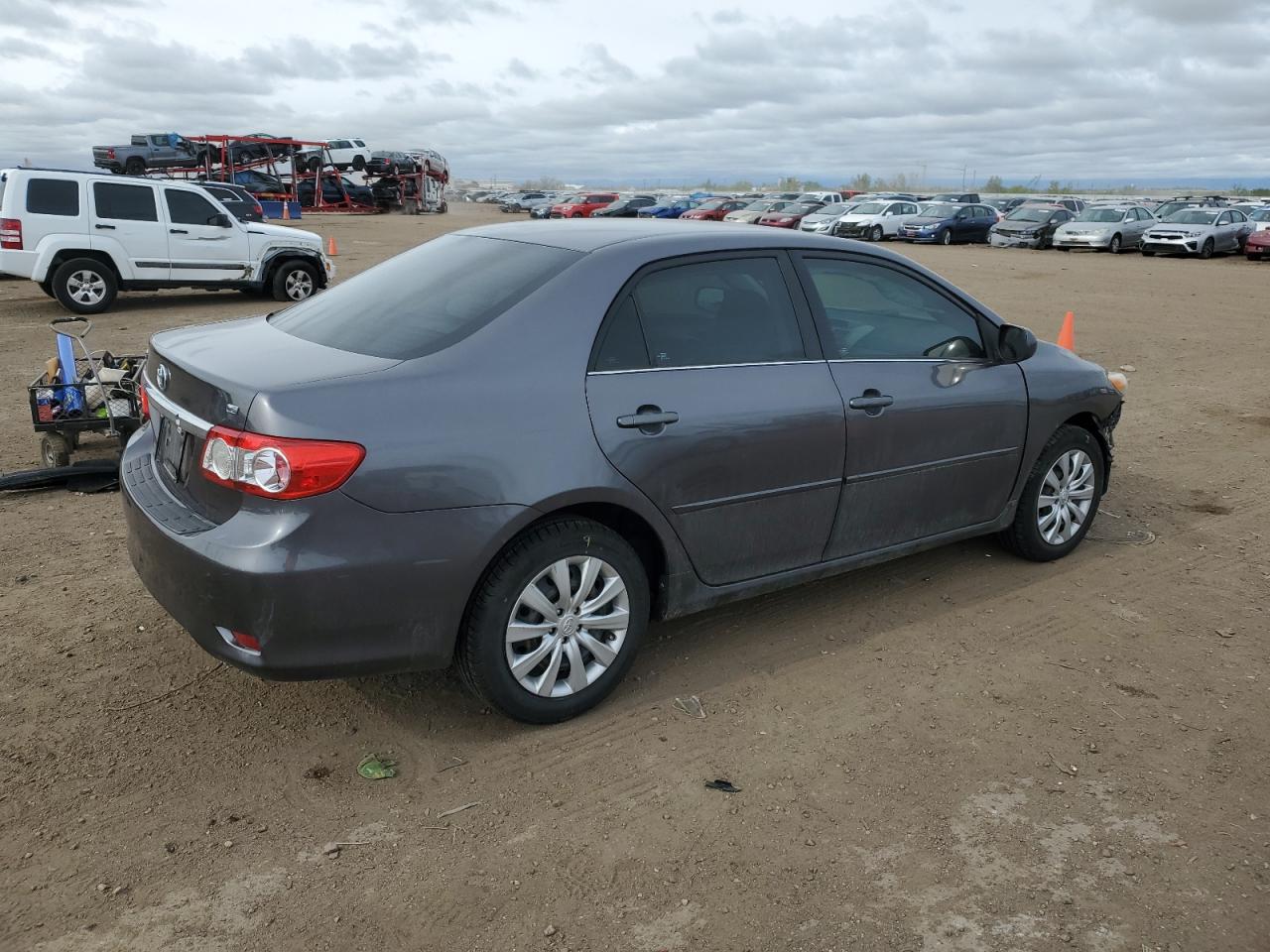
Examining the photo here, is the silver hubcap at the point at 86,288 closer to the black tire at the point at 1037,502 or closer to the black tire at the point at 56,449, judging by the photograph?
the black tire at the point at 56,449

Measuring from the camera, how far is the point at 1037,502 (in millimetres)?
5070

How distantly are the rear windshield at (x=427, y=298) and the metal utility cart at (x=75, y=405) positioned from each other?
235 cm

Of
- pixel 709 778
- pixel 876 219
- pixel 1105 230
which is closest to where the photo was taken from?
pixel 709 778

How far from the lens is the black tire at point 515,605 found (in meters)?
3.31

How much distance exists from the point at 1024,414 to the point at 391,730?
124 inches

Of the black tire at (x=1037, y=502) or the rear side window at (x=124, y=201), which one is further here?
the rear side window at (x=124, y=201)

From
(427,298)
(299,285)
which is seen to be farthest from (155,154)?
(427,298)

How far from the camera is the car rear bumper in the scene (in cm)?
298

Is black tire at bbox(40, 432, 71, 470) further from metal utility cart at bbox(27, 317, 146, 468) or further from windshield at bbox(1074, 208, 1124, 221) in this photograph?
windshield at bbox(1074, 208, 1124, 221)

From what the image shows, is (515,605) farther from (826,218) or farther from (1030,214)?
(826,218)

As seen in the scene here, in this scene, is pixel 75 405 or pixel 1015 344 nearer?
pixel 1015 344

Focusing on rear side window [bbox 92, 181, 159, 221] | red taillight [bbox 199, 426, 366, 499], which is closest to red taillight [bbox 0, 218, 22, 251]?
rear side window [bbox 92, 181, 159, 221]

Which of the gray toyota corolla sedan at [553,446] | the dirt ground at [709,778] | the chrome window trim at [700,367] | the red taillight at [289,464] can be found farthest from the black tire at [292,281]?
the red taillight at [289,464]

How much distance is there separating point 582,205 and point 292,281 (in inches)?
1449
